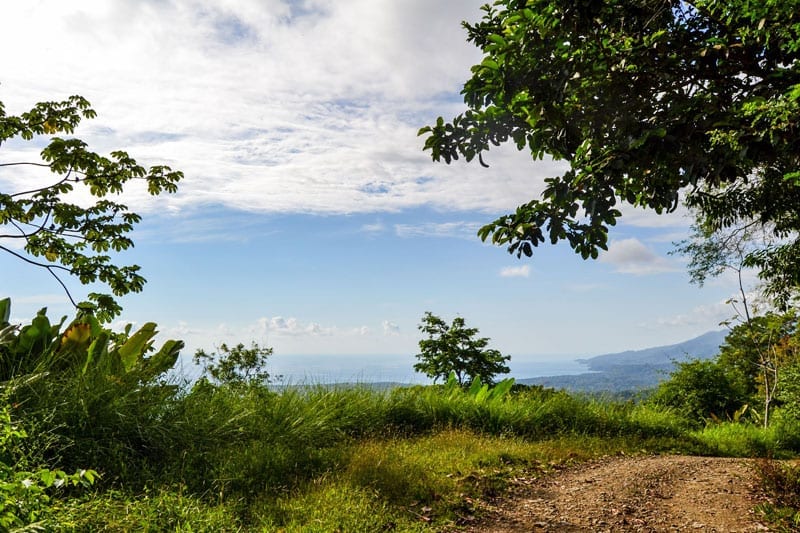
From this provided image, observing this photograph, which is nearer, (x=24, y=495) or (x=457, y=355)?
(x=24, y=495)

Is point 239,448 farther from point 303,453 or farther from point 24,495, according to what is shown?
point 24,495

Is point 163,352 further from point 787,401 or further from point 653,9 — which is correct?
point 787,401

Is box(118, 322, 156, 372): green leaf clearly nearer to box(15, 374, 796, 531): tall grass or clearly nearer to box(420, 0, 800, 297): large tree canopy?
box(15, 374, 796, 531): tall grass

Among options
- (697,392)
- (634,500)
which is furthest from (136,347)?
(697,392)

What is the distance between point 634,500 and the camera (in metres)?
6.67

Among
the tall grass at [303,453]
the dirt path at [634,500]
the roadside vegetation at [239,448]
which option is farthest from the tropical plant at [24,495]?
the dirt path at [634,500]

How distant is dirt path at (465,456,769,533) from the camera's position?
5.89m

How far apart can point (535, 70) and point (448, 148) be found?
1504 millimetres

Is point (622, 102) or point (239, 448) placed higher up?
point (622, 102)

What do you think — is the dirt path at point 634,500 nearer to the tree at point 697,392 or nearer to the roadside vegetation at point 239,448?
the roadside vegetation at point 239,448

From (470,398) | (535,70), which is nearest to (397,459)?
(470,398)

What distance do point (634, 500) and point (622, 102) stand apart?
4.81m

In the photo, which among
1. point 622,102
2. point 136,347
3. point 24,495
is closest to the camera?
point 24,495

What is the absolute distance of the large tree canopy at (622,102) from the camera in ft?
18.3
